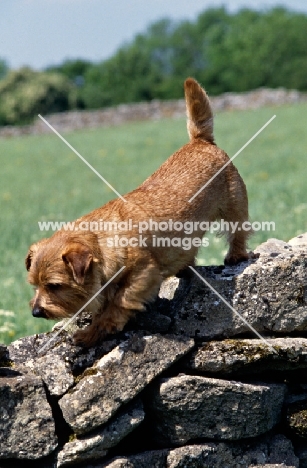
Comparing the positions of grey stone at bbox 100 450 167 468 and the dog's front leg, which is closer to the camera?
grey stone at bbox 100 450 167 468

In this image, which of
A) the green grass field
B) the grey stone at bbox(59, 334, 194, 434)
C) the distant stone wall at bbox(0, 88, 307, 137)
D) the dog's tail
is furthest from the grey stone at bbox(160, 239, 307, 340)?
the distant stone wall at bbox(0, 88, 307, 137)

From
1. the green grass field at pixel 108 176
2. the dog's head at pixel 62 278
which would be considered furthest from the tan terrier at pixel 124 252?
the green grass field at pixel 108 176

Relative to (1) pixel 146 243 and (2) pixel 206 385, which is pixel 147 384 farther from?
(1) pixel 146 243

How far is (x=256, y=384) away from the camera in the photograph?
4.57 metres

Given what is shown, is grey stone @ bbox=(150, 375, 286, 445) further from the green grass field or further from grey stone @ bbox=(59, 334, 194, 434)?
the green grass field

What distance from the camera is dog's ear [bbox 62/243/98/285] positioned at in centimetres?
420

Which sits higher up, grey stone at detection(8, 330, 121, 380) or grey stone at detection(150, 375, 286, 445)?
grey stone at detection(8, 330, 121, 380)

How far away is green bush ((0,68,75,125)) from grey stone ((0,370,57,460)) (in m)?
61.9

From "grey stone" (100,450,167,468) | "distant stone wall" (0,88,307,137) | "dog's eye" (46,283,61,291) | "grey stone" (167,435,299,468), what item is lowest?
"distant stone wall" (0,88,307,137)

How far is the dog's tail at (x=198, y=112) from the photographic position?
5680 mm

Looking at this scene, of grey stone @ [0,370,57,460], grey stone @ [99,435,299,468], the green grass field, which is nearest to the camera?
grey stone @ [0,370,57,460]

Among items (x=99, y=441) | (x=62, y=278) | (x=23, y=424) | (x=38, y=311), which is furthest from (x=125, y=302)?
(x=23, y=424)

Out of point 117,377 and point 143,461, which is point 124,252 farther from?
point 143,461

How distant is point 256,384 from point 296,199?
9.36 m
